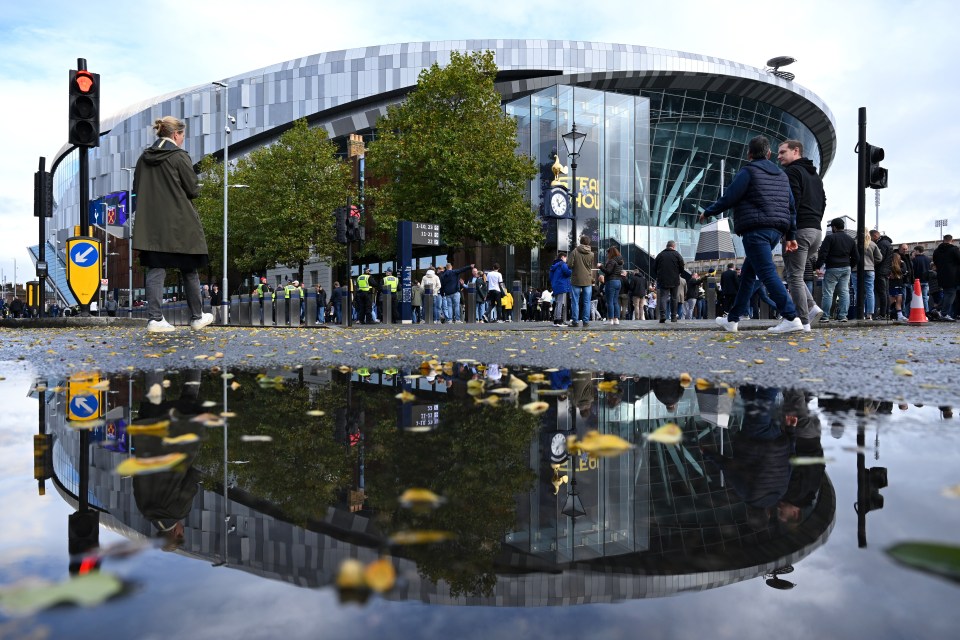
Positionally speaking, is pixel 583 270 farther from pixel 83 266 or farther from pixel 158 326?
pixel 83 266

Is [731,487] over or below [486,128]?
below

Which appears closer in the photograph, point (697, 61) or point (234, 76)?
point (697, 61)

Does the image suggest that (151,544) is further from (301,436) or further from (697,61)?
(697,61)

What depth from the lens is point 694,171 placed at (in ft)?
157

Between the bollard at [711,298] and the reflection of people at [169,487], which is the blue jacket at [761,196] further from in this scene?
the bollard at [711,298]

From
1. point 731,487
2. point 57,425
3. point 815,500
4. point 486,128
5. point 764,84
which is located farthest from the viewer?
point 764,84

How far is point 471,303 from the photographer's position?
2334cm

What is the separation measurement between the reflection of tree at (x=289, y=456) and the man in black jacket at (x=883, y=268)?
16.1 metres

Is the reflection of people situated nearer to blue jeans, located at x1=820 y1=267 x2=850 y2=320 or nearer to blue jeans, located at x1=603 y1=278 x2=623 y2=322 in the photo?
blue jeans, located at x1=820 y1=267 x2=850 y2=320

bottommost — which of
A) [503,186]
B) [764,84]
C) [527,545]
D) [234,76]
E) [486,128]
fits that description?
[527,545]

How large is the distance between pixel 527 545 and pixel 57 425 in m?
1.98

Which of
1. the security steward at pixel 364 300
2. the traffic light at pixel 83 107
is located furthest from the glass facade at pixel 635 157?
the traffic light at pixel 83 107

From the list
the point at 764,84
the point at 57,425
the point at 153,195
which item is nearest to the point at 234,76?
the point at 764,84

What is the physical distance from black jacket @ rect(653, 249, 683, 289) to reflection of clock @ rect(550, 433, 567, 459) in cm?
1521
